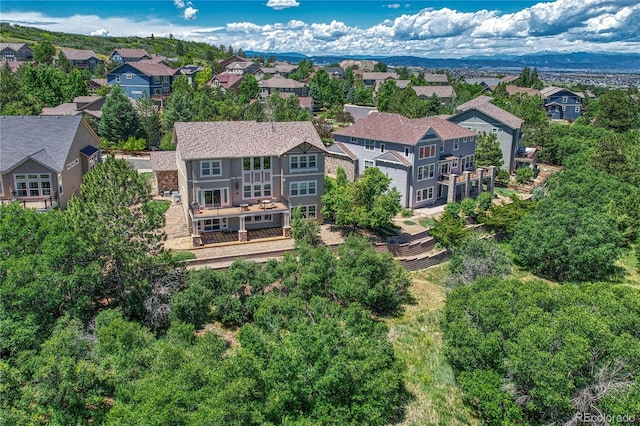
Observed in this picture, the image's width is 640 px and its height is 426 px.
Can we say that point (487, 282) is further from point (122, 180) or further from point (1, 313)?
point (1, 313)

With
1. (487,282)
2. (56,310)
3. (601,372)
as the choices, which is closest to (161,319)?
(56,310)

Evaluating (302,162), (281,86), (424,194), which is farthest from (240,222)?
(281,86)

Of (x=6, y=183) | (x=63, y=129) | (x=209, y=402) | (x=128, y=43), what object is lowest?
(x=209, y=402)

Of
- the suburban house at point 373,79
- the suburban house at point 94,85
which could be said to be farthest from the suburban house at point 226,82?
the suburban house at point 373,79

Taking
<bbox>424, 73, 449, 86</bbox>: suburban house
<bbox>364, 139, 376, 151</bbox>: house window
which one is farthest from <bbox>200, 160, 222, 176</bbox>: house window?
<bbox>424, 73, 449, 86</bbox>: suburban house

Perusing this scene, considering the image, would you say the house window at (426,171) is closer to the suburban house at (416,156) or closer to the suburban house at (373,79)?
the suburban house at (416,156)
